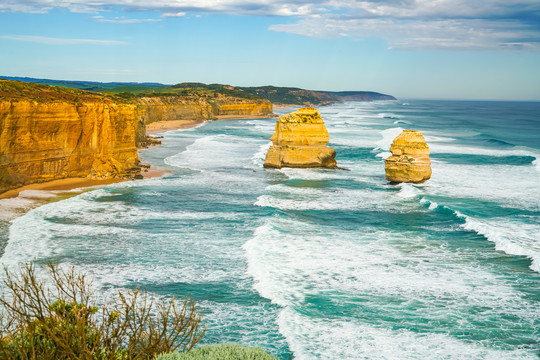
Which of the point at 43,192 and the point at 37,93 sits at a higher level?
the point at 37,93

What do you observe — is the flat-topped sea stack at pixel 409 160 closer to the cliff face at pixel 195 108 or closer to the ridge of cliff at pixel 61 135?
the ridge of cliff at pixel 61 135

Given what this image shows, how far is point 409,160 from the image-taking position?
37594 millimetres

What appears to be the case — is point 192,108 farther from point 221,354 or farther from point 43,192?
point 221,354

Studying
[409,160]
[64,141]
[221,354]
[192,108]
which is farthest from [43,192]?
[192,108]

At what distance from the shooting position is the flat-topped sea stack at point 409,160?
3625 centimetres

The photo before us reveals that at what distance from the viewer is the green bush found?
9.16 metres

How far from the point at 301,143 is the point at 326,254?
77.3 feet

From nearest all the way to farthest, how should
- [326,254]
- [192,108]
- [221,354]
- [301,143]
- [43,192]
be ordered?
[221,354], [326,254], [43,192], [301,143], [192,108]

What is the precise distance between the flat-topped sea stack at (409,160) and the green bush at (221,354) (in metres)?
28.7

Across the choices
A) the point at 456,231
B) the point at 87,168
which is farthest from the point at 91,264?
the point at 87,168

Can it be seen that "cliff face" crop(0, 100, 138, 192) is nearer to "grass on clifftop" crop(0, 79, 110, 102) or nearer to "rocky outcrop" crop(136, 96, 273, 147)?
"grass on clifftop" crop(0, 79, 110, 102)

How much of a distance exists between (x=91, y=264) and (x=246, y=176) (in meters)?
22.9

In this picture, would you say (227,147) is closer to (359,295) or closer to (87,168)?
(87,168)

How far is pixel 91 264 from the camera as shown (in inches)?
801
